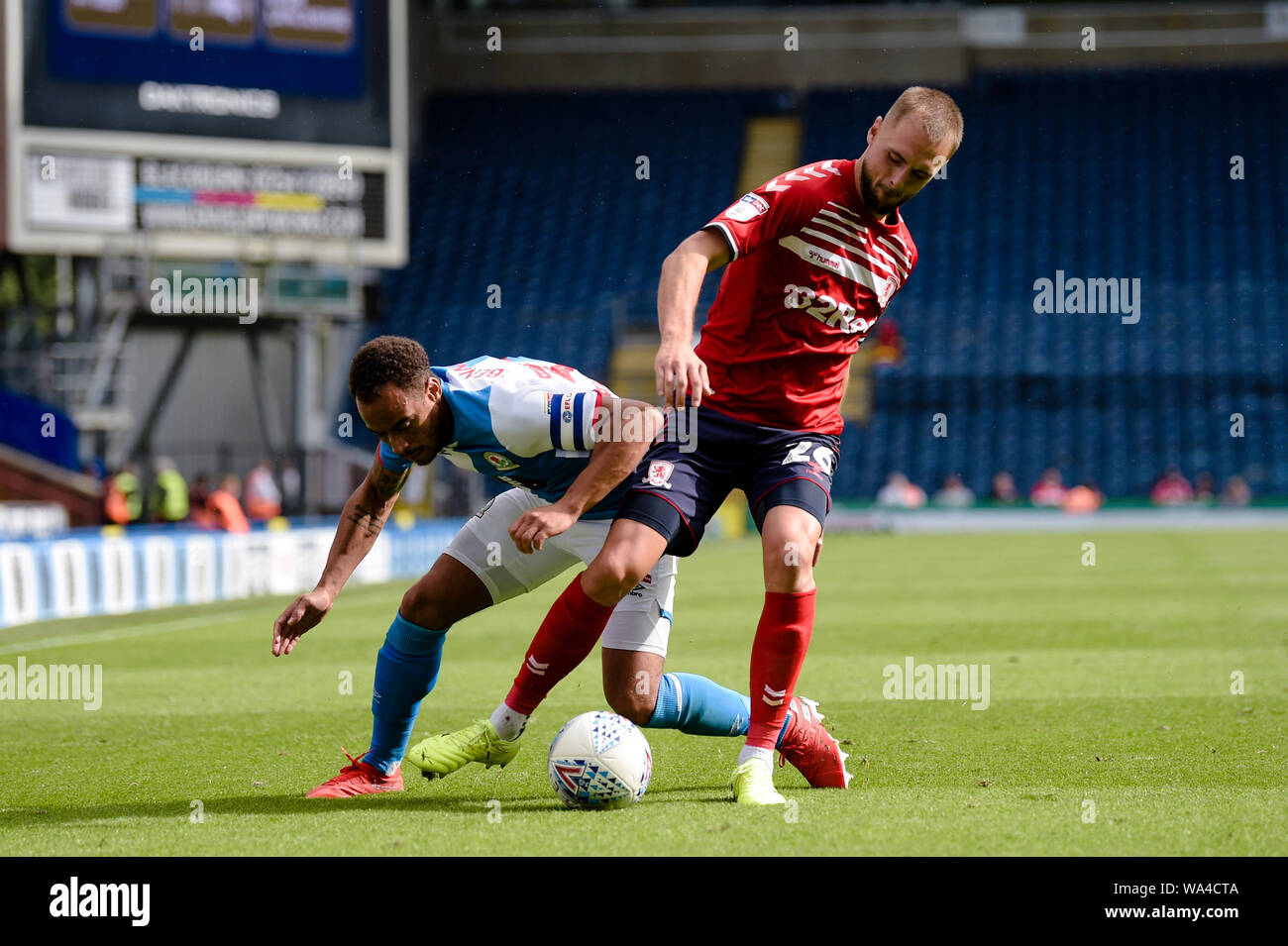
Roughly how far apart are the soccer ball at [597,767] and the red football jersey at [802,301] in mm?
1150

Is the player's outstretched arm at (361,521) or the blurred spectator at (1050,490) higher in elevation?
the player's outstretched arm at (361,521)

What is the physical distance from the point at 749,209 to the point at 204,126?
1815 cm

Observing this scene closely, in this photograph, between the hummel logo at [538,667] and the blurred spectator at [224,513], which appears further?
the blurred spectator at [224,513]

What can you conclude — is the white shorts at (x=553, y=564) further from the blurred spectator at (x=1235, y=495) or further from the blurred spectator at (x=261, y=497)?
the blurred spectator at (x=1235, y=495)

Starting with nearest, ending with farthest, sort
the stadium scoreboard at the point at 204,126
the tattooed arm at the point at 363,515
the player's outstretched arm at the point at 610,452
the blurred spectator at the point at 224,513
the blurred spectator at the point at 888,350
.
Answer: the player's outstretched arm at the point at 610,452 → the tattooed arm at the point at 363,515 → the blurred spectator at the point at 224,513 → the stadium scoreboard at the point at 204,126 → the blurred spectator at the point at 888,350

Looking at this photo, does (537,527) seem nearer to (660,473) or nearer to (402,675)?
(660,473)

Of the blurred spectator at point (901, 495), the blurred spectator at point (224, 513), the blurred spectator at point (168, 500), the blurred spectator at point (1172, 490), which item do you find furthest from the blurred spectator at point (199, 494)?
the blurred spectator at point (1172, 490)

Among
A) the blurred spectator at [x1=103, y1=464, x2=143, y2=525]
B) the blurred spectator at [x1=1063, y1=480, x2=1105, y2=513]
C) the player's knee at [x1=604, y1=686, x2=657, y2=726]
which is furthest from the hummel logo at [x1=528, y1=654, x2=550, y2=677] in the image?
the blurred spectator at [x1=1063, y1=480, x2=1105, y2=513]

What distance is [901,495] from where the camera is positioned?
110 ft

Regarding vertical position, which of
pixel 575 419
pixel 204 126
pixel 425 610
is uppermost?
pixel 204 126

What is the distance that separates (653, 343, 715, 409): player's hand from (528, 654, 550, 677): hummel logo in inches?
49.5

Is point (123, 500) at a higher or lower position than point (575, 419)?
lower

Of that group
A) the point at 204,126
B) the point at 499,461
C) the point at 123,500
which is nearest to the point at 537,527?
the point at 499,461

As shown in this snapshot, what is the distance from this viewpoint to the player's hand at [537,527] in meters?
4.63
